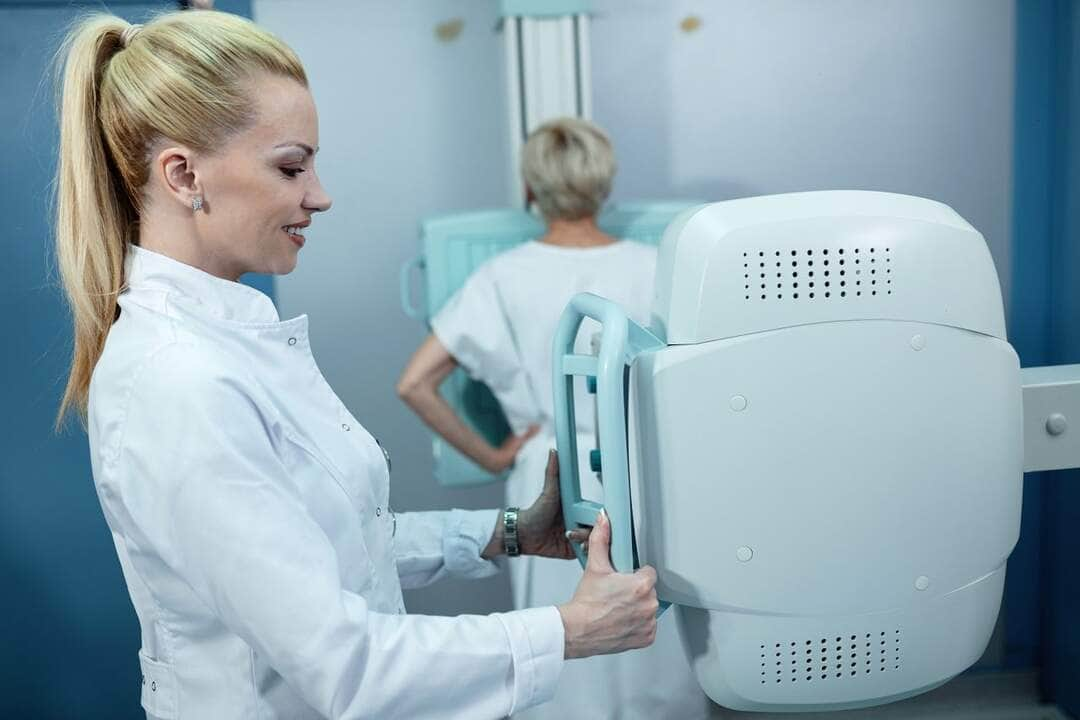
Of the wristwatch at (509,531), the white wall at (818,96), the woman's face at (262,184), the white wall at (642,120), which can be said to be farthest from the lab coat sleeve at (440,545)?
the white wall at (818,96)

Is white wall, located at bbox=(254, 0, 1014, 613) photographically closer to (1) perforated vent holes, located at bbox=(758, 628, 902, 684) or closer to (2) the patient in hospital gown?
(2) the patient in hospital gown

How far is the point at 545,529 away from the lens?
1288mm

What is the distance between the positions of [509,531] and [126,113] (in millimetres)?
640

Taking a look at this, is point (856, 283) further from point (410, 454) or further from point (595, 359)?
point (410, 454)

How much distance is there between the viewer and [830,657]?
103 centimetres

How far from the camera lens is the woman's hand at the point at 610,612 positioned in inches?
37.5

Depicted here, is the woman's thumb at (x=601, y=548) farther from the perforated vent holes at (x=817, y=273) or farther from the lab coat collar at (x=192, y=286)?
the lab coat collar at (x=192, y=286)

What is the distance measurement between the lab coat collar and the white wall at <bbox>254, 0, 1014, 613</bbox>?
1.81m

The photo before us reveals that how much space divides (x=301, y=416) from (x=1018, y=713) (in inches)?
86.6

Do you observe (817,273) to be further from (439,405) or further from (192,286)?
(439,405)

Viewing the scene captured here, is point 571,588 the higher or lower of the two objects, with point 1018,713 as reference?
higher

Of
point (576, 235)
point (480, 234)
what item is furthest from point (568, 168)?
point (480, 234)

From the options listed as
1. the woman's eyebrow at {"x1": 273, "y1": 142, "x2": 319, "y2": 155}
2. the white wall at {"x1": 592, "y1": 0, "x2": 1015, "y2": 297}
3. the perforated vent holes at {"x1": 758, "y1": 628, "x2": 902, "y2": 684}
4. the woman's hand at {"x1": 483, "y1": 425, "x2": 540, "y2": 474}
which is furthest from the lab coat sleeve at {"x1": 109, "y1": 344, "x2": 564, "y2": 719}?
the white wall at {"x1": 592, "y1": 0, "x2": 1015, "y2": 297}

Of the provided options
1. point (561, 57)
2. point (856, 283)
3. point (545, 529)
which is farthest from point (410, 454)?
point (856, 283)
